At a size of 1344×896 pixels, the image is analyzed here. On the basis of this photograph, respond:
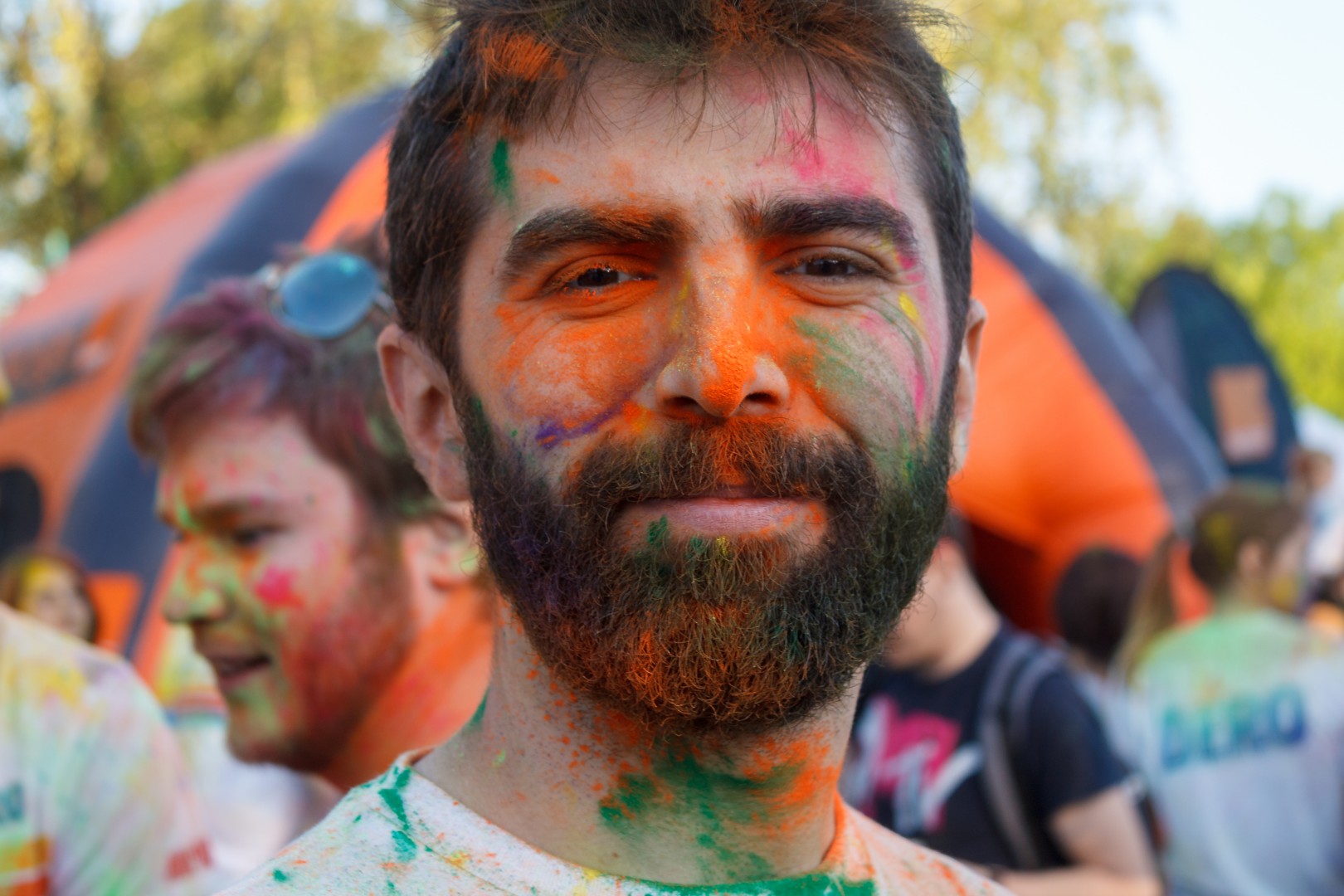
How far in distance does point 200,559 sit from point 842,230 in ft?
5.45

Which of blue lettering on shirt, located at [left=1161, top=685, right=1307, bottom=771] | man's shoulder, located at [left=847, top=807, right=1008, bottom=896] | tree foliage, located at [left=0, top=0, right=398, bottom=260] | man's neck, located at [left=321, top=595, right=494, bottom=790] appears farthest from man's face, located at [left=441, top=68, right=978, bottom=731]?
tree foliage, located at [left=0, top=0, right=398, bottom=260]

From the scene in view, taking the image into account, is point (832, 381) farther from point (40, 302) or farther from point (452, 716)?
point (40, 302)

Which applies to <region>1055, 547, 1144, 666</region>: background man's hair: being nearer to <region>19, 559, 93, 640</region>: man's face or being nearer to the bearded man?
the bearded man

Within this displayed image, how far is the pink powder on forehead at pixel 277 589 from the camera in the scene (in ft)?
8.05

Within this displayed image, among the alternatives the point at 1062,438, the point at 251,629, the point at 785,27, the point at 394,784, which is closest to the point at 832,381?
the point at 785,27

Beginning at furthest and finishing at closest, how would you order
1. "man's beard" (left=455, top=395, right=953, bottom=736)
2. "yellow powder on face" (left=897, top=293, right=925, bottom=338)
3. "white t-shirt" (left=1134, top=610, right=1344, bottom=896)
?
"white t-shirt" (left=1134, top=610, right=1344, bottom=896)
"yellow powder on face" (left=897, top=293, right=925, bottom=338)
"man's beard" (left=455, top=395, right=953, bottom=736)

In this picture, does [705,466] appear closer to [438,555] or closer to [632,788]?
[632,788]

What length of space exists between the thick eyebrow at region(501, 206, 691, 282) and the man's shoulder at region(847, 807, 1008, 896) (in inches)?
31.9

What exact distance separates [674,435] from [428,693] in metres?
1.27

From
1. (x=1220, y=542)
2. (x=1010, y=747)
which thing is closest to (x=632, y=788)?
(x=1010, y=747)

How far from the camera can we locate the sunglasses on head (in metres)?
2.60

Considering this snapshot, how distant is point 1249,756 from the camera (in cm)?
373

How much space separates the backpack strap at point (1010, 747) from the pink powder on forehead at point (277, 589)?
1711 mm

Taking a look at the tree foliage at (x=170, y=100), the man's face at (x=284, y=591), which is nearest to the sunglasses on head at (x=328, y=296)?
the man's face at (x=284, y=591)
